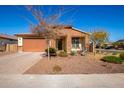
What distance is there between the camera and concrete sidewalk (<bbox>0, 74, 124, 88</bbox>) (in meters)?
7.59

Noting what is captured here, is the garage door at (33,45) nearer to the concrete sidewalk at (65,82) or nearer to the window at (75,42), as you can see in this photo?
the window at (75,42)

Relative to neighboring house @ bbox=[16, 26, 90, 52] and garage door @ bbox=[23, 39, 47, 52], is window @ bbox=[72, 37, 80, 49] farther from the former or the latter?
garage door @ bbox=[23, 39, 47, 52]

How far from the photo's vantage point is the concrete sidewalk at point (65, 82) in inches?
299

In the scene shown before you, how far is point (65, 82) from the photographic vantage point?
809 cm

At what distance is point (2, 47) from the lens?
3044 centimetres

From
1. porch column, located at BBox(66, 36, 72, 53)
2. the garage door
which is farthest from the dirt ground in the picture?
the garage door

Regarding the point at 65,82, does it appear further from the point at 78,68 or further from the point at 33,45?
the point at 33,45

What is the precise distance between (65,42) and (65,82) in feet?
65.2

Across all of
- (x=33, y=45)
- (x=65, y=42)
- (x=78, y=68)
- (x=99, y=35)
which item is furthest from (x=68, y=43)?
(x=78, y=68)

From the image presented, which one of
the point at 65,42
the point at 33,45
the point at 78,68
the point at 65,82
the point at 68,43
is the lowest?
the point at 65,82

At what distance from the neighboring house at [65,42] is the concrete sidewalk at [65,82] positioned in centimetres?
1609

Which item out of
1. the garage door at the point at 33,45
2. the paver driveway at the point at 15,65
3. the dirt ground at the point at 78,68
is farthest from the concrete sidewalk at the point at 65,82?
the garage door at the point at 33,45
